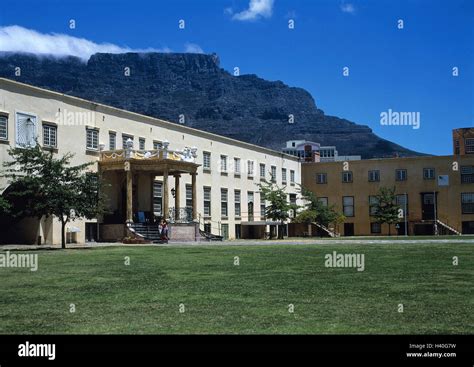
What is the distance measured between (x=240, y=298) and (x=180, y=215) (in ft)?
119

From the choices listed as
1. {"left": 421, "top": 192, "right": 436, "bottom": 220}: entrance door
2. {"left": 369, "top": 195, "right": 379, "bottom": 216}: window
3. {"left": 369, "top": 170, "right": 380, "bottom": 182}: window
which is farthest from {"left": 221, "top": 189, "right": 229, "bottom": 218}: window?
{"left": 421, "top": 192, "right": 436, "bottom": 220}: entrance door

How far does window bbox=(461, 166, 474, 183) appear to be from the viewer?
239ft

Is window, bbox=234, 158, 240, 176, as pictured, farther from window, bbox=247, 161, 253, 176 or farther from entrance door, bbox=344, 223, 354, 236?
entrance door, bbox=344, 223, 354, 236

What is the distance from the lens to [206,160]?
5931 centimetres

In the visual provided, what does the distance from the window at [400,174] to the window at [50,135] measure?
150ft

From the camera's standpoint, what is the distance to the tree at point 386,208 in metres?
70.1

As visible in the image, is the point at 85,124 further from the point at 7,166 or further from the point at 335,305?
the point at 335,305

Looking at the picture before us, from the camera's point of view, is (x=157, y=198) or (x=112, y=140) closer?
(x=112, y=140)

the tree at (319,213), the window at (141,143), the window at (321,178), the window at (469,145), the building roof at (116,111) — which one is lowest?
the tree at (319,213)

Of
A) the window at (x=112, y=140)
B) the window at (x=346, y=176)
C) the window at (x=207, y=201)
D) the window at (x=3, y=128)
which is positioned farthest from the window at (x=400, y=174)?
the window at (x=3, y=128)

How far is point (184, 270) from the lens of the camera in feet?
58.9

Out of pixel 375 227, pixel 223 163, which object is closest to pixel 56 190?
pixel 223 163

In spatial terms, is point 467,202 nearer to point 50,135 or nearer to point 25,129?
point 50,135

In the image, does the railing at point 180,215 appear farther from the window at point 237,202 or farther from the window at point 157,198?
the window at point 237,202
